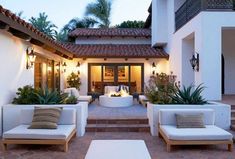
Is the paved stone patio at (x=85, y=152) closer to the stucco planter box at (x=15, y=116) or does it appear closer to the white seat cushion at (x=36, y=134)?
→ the white seat cushion at (x=36, y=134)

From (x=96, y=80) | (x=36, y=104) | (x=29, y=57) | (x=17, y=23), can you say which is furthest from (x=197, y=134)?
(x=96, y=80)

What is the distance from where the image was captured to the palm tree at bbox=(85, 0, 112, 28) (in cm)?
3056

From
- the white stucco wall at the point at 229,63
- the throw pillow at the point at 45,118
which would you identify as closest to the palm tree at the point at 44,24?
the white stucco wall at the point at 229,63

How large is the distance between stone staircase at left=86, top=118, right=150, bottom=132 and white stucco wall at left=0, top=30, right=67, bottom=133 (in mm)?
2687

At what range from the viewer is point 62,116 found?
823 cm

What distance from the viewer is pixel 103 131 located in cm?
932

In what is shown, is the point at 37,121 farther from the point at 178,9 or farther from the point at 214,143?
the point at 178,9

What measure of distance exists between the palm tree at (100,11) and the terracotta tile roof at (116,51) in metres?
9.87

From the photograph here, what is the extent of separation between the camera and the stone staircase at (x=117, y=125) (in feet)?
30.7

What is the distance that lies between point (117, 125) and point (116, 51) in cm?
1024

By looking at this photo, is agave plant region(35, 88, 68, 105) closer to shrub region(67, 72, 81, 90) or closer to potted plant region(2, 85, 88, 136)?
potted plant region(2, 85, 88, 136)

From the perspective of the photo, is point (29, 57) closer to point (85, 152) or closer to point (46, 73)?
point (46, 73)

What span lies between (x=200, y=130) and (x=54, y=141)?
11.8ft

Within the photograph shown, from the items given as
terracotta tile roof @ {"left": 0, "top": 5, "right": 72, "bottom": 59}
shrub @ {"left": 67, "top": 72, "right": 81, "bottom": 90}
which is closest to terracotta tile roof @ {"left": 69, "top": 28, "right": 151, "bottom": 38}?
shrub @ {"left": 67, "top": 72, "right": 81, "bottom": 90}
